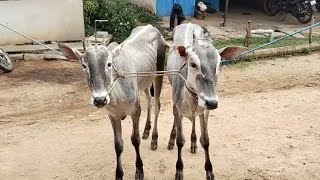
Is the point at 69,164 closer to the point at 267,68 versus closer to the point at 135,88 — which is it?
the point at 135,88

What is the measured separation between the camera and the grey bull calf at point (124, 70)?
488 centimetres

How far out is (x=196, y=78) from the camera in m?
4.92

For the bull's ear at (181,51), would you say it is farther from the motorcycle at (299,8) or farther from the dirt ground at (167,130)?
the motorcycle at (299,8)

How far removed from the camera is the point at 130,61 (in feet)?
19.4

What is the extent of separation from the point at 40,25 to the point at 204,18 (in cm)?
569

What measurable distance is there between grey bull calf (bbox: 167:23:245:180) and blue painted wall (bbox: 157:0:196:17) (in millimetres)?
8368

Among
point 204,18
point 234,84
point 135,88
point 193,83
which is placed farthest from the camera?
point 204,18

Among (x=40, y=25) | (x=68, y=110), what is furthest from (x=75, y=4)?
(x=68, y=110)

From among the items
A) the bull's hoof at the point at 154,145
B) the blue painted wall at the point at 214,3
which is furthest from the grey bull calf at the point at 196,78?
the blue painted wall at the point at 214,3

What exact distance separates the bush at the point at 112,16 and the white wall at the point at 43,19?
698 millimetres

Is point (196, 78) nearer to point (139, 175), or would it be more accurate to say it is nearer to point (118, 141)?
point (118, 141)

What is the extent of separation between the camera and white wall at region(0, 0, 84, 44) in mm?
11617

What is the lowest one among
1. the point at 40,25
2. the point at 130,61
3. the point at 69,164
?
the point at 69,164

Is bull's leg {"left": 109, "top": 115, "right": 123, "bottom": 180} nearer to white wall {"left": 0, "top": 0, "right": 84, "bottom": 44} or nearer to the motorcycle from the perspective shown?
white wall {"left": 0, "top": 0, "right": 84, "bottom": 44}
